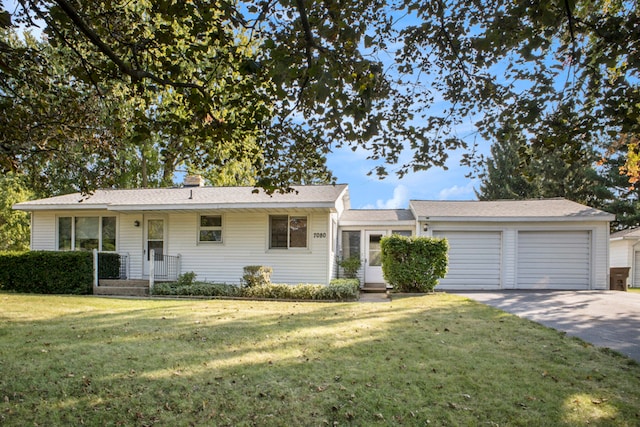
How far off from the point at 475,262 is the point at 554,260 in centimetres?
276

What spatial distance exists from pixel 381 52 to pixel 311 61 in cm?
194

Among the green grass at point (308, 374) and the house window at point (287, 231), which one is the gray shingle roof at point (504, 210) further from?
the green grass at point (308, 374)

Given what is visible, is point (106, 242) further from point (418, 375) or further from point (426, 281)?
point (418, 375)

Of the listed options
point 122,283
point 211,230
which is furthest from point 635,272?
point 122,283

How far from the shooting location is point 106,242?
14617 millimetres

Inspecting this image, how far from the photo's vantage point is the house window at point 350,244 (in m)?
15.5

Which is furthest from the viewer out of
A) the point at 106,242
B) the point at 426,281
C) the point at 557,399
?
the point at 106,242

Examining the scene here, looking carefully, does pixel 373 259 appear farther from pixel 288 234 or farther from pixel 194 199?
pixel 194 199

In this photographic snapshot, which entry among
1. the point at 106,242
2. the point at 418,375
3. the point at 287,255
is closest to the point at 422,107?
the point at 418,375

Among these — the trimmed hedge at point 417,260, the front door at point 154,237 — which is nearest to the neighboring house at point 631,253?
the trimmed hedge at point 417,260

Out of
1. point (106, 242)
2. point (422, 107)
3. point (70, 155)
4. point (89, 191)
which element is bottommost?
point (106, 242)

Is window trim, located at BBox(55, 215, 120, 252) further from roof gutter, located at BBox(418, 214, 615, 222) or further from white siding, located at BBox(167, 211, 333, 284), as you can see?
roof gutter, located at BBox(418, 214, 615, 222)

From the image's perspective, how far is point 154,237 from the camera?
14.3 meters

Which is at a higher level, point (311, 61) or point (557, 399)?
point (311, 61)
